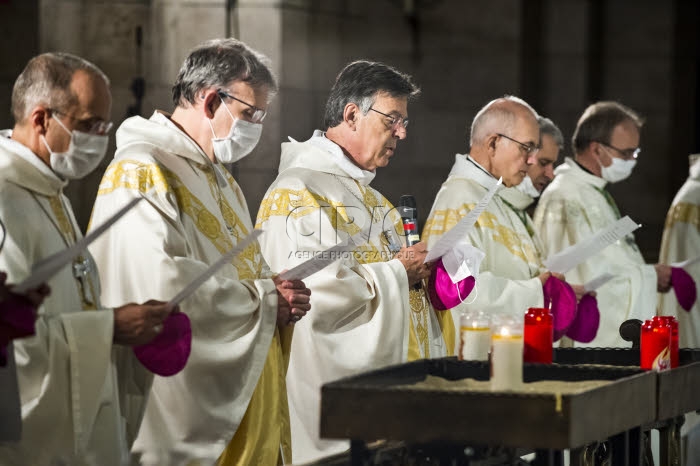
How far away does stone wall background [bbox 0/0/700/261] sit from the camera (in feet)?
26.2

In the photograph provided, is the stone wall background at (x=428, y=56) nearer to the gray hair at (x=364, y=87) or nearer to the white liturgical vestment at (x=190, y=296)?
the gray hair at (x=364, y=87)

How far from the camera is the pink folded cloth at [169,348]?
3971 millimetres

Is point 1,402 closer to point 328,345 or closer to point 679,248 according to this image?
point 328,345

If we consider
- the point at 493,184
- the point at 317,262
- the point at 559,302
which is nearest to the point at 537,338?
the point at 317,262

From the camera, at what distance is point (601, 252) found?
7695 millimetres

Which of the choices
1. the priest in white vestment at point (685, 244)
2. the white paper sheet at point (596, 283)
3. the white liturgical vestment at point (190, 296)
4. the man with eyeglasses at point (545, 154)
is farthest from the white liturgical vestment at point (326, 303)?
the priest in white vestment at point (685, 244)

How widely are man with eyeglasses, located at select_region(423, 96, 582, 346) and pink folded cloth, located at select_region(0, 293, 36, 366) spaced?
3182 millimetres

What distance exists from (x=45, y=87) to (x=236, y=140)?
1003 mm

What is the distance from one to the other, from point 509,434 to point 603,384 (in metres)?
0.44

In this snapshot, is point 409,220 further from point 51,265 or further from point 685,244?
point 685,244

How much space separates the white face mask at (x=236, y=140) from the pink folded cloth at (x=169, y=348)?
1032 mm

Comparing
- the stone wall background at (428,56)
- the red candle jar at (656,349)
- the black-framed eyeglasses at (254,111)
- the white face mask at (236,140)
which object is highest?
the stone wall background at (428,56)

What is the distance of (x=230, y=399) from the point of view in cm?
470

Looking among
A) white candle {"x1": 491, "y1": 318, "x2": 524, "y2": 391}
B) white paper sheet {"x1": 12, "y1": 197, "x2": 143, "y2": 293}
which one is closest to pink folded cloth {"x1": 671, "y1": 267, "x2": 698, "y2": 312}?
white candle {"x1": 491, "y1": 318, "x2": 524, "y2": 391}
